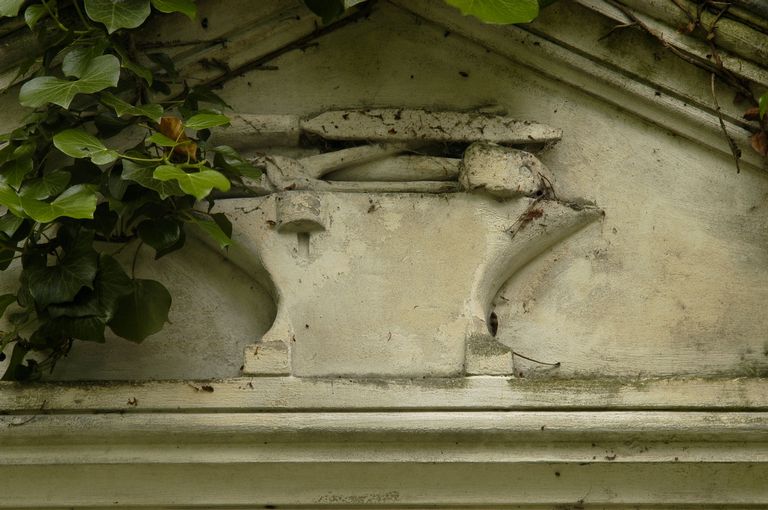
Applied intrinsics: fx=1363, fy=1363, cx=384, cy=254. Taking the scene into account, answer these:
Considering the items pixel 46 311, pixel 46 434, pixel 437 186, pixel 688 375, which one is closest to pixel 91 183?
pixel 46 311

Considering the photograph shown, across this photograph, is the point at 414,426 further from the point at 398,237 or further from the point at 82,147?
the point at 82,147

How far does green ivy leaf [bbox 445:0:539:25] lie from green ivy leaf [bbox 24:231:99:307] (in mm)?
1002

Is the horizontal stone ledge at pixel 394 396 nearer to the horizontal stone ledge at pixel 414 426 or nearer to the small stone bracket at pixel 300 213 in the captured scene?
the horizontal stone ledge at pixel 414 426

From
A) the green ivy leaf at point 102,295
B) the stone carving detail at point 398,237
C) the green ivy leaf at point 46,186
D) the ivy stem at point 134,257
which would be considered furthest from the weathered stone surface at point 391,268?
the green ivy leaf at point 46,186

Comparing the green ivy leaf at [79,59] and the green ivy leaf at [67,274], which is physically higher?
the green ivy leaf at [79,59]

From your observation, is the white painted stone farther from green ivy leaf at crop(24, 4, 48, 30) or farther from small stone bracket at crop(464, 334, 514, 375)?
green ivy leaf at crop(24, 4, 48, 30)

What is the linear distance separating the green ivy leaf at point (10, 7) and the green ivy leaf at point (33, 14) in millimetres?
52

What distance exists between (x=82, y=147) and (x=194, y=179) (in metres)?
0.30

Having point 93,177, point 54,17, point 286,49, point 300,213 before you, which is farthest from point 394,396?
point 54,17

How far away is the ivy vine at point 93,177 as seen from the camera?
3.04 metres

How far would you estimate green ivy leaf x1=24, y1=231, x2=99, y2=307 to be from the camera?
121 inches

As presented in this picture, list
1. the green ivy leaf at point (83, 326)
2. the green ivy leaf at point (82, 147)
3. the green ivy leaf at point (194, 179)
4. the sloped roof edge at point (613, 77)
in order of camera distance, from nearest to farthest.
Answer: the green ivy leaf at point (194, 179)
the green ivy leaf at point (82, 147)
the green ivy leaf at point (83, 326)
the sloped roof edge at point (613, 77)

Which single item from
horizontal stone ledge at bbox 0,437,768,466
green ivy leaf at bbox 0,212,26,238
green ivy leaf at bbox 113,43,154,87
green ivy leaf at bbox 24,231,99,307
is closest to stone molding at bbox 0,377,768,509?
horizontal stone ledge at bbox 0,437,768,466

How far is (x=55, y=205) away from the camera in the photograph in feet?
9.77
